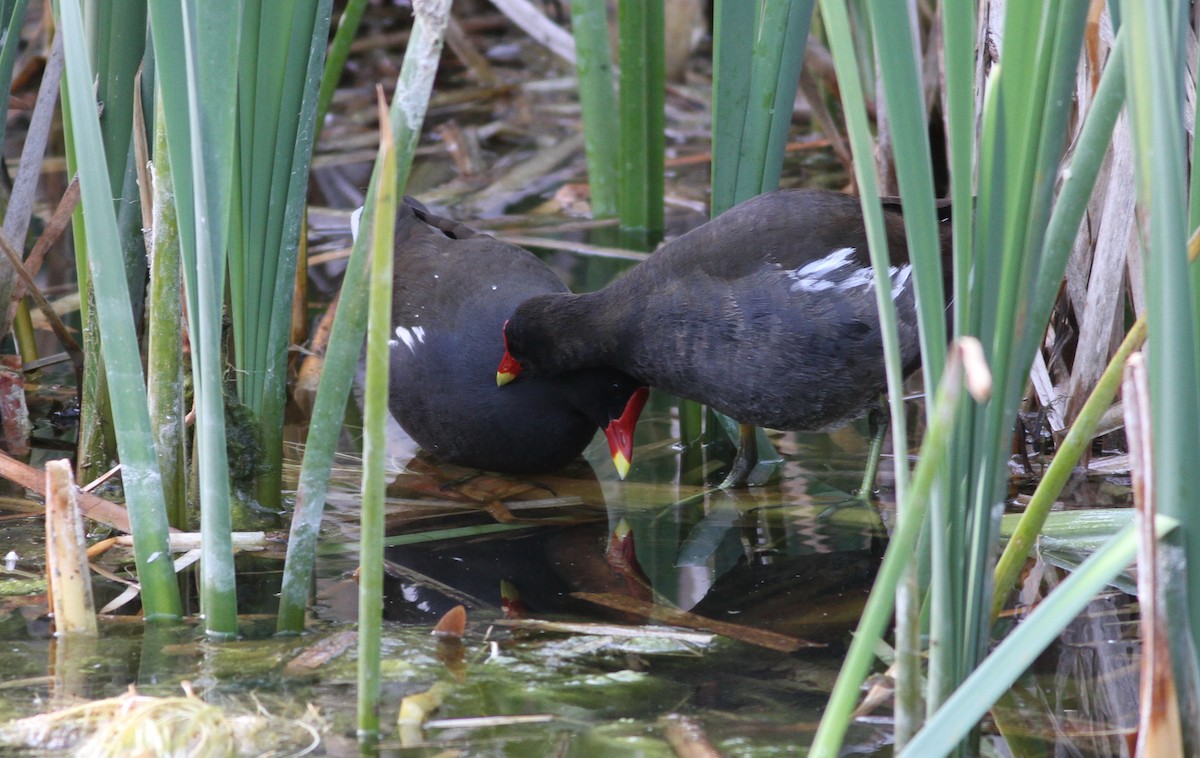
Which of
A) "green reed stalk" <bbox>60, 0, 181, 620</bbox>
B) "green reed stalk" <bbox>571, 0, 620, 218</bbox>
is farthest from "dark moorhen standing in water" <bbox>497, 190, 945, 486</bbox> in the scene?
"green reed stalk" <bbox>571, 0, 620, 218</bbox>

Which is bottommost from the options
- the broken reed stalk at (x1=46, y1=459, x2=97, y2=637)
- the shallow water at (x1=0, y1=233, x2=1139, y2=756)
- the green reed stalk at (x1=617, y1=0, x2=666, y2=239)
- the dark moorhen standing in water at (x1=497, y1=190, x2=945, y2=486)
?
the shallow water at (x1=0, y1=233, x2=1139, y2=756)

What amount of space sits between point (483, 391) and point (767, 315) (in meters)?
0.70

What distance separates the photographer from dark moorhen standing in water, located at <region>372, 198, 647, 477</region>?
8.36ft

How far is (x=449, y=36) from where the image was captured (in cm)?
498

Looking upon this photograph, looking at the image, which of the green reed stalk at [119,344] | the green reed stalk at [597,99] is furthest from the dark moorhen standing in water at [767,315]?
the green reed stalk at [597,99]

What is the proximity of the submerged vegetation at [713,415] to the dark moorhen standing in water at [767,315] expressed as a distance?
17 centimetres

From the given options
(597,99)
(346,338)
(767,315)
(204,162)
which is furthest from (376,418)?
(597,99)

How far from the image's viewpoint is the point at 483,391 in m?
2.61

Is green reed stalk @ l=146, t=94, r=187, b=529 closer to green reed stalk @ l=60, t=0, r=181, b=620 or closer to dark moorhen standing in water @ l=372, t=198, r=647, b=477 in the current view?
green reed stalk @ l=60, t=0, r=181, b=620

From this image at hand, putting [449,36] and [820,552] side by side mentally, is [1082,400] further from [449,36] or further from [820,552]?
[449,36]

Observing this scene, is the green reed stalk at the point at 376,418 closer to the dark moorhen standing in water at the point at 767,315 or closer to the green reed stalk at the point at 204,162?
the green reed stalk at the point at 204,162

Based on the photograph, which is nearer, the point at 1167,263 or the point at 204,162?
the point at 1167,263

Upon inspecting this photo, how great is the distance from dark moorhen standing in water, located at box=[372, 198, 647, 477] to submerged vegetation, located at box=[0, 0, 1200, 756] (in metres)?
0.08

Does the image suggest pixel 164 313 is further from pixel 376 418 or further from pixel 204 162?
pixel 376 418
